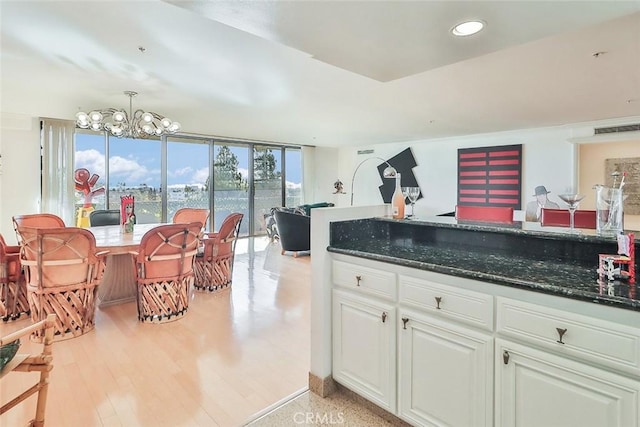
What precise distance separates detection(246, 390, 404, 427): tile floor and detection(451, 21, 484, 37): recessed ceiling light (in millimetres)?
2142

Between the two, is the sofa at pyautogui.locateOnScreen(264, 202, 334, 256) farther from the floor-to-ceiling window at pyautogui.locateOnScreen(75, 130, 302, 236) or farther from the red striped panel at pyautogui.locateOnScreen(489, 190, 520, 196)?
the red striped panel at pyautogui.locateOnScreen(489, 190, 520, 196)

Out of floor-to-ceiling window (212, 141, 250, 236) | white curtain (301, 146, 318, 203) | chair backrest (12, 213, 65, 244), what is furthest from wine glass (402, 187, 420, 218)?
white curtain (301, 146, 318, 203)

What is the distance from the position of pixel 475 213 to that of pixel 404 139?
4994mm

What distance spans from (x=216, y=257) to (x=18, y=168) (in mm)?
3871

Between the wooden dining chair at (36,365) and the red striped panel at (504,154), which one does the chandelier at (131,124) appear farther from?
the red striped panel at (504,154)

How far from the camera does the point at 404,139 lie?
8172 millimetres

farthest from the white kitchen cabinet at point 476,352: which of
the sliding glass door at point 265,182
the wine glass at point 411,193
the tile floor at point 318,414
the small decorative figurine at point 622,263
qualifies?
the sliding glass door at point 265,182

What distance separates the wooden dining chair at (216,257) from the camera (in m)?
4.18

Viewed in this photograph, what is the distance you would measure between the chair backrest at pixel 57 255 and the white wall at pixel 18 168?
338 centimetres

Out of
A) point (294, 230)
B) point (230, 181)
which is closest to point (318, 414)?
point (294, 230)

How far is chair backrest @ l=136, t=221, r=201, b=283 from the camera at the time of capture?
3.13 m

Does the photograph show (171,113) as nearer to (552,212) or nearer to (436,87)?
(436,87)

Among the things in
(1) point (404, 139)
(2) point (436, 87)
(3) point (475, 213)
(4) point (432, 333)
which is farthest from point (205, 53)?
(1) point (404, 139)

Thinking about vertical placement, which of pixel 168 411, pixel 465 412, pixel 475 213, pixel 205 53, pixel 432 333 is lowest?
pixel 168 411
